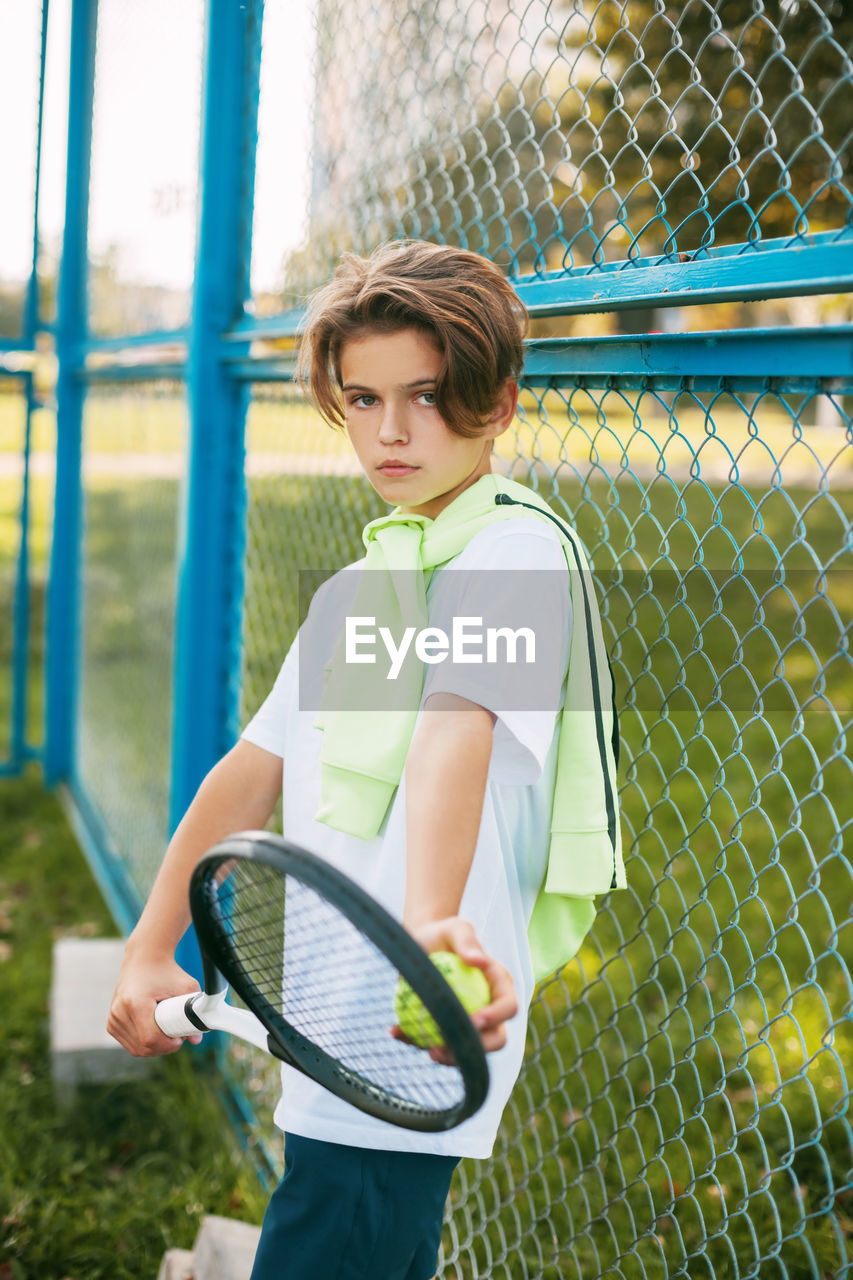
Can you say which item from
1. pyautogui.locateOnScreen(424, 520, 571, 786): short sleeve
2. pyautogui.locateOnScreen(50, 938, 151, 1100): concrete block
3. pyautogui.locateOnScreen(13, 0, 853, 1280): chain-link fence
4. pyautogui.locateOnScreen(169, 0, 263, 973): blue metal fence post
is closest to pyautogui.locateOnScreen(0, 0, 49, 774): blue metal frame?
pyautogui.locateOnScreen(13, 0, 853, 1280): chain-link fence

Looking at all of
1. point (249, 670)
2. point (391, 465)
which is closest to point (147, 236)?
point (249, 670)

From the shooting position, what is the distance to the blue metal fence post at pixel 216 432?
9.68ft

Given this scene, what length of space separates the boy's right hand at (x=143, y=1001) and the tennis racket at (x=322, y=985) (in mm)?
65

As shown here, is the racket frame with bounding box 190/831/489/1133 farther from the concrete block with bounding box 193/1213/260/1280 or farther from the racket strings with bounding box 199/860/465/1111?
the concrete block with bounding box 193/1213/260/1280

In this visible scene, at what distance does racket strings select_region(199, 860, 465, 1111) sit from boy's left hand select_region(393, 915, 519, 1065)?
4 cm

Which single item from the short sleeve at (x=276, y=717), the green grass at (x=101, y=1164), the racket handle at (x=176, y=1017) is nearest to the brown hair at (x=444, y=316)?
the short sleeve at (x=276, y=717)

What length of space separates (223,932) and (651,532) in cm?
859

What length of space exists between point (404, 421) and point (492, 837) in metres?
0.51

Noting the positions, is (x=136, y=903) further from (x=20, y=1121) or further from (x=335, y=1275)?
(x=335, y=1275)

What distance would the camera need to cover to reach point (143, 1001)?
5.32ft

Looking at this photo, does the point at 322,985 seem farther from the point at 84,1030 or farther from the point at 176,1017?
the point at 84,1030

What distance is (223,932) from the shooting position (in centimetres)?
138
